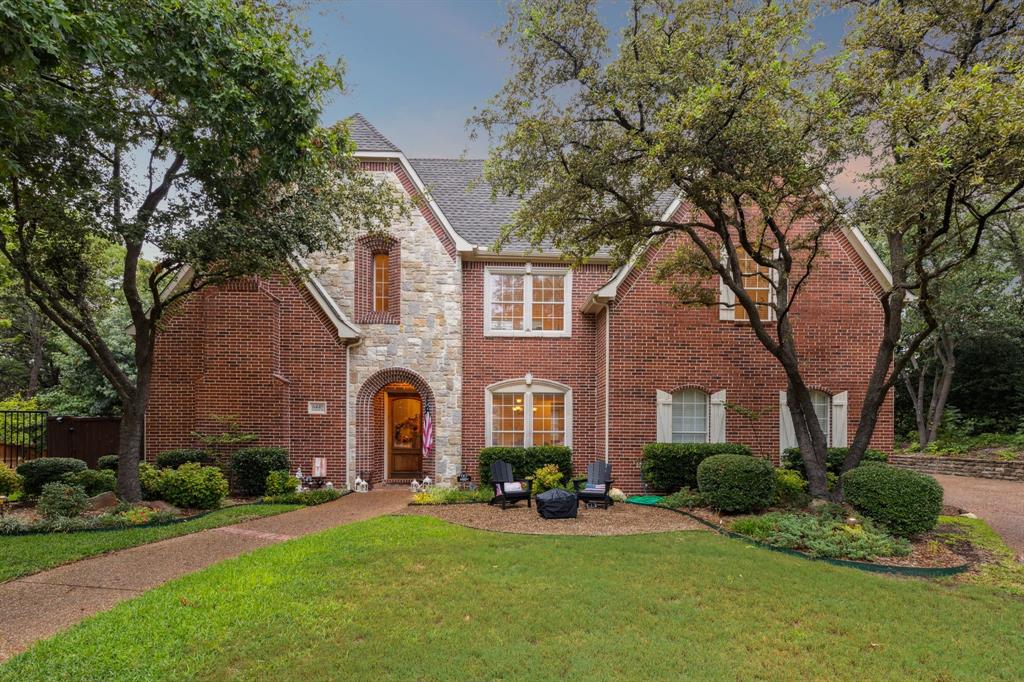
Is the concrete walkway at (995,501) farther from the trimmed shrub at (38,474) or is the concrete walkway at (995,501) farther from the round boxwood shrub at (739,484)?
the trimmed shrub at (38,474)

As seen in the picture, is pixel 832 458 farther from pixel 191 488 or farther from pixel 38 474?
pixel 38 474

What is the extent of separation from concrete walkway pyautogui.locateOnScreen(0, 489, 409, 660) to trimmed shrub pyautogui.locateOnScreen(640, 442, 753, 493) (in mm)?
6350

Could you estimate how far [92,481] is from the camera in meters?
9.92

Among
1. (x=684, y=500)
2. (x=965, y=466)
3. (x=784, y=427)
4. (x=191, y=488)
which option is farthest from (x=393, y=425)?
(x=965, y=466)

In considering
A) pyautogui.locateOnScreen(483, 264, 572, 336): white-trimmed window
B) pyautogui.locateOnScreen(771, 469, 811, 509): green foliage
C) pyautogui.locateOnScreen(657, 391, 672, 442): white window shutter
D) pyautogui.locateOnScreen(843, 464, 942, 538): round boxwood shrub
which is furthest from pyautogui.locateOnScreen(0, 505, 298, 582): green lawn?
pyautogui.locateOnScreen(843, 464, 942, 538): round boxwood shrub

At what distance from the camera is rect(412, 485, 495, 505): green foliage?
1068 cm

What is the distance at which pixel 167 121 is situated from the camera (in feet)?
28.6

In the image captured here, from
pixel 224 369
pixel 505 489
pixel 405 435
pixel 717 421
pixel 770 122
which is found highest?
pixel 770 122

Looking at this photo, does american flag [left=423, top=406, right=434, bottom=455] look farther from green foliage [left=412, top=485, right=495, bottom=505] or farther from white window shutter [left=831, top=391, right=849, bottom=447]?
white window shutter [left=831, top=391, right=849, bottom=447]

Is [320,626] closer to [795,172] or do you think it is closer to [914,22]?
[795,172]

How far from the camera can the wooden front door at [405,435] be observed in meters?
14.8

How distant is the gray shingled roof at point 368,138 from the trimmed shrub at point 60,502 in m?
9.45

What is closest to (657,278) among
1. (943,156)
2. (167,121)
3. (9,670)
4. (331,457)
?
(943,156)

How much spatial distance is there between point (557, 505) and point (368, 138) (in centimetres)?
1065
